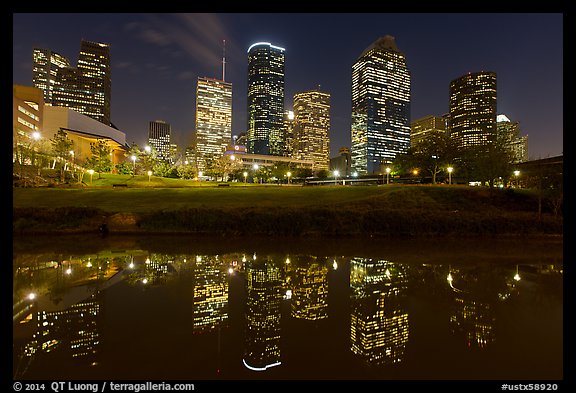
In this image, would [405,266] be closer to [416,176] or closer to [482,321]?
[482,321]

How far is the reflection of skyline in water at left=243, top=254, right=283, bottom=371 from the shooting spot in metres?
5.25

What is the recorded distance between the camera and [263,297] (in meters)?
8.49

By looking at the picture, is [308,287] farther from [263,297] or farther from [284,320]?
[284,320]

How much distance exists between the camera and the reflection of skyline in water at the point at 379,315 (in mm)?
5543

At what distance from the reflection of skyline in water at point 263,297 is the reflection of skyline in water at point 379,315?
0.08 feet

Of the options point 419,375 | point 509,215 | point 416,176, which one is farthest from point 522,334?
point 416,176

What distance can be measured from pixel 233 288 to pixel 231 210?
14.9 m

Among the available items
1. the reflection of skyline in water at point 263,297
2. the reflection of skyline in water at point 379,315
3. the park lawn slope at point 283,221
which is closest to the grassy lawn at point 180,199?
the park lawn slope at point 283,221

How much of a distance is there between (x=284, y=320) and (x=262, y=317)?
57 cm

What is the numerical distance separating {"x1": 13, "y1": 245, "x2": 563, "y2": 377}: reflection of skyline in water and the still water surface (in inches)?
1.6

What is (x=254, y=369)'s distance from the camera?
Answer: 4914 millimetres

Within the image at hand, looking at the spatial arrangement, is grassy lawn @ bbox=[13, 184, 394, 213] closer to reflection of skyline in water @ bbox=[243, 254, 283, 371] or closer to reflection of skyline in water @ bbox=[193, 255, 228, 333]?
reflection of skyline in water @ bbox=[193, 255, 228, 333]

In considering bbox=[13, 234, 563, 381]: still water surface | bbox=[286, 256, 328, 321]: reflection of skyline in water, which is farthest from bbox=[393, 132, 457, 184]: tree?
bbox=[286, 256, 328, 321]: reflection of skyline in water

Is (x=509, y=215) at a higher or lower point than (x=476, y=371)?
higher
